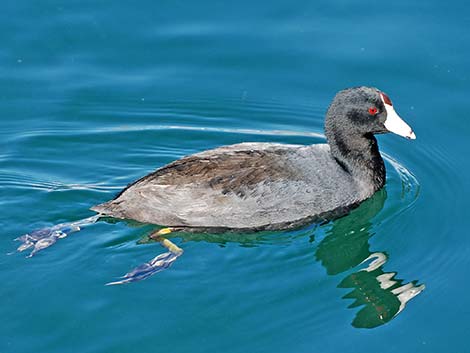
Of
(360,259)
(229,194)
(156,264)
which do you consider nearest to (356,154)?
(360,259)

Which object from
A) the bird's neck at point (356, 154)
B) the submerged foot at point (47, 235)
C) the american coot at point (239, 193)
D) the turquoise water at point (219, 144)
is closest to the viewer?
the turquoise water at point (219, 144)

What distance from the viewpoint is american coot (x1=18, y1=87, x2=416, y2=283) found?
9164 mm

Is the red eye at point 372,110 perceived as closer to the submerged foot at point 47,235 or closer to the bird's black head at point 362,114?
the bird's black head at point 362,114

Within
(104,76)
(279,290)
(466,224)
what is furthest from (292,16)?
(279,290)

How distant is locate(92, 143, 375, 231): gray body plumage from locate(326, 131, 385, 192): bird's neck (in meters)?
0.51

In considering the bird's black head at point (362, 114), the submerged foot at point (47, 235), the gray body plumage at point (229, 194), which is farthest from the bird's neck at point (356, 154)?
the submerged foot at point (47, 235)

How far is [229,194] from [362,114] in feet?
5.29

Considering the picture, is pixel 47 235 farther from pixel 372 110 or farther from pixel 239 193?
pixel 372 110

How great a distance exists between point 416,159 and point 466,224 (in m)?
1.39

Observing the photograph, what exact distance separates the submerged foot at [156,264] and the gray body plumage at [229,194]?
236mm

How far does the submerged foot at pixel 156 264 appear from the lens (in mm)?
8633

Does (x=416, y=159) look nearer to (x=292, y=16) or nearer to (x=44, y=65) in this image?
(x=292, y=16)

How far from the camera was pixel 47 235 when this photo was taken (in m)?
9.15

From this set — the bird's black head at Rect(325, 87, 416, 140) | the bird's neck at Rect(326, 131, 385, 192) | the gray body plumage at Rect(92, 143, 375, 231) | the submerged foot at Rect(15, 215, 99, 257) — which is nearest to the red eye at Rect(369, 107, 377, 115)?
the bird's black head at Rect(325, 87, 416, 140)
